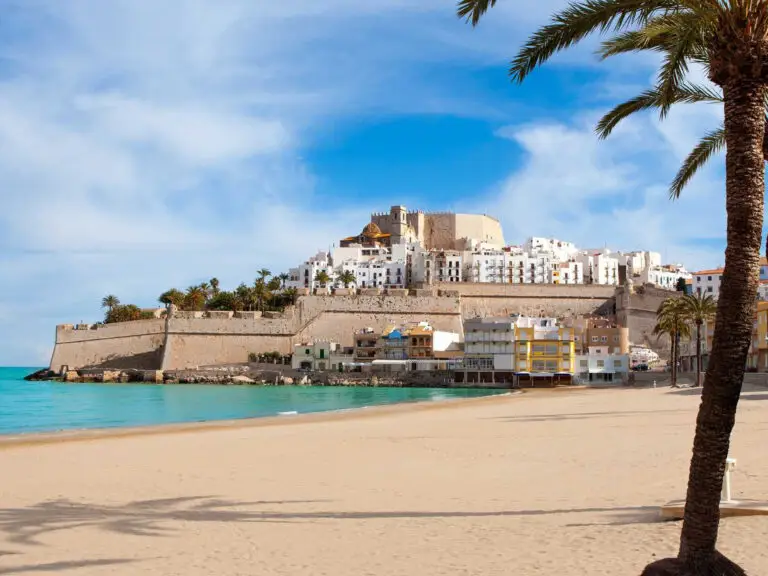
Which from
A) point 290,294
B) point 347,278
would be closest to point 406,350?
point 290,294

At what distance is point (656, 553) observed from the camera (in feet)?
19.9

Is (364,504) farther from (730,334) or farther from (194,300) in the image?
(194,300)

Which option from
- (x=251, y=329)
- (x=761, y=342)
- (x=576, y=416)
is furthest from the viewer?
(x=251, y=329)

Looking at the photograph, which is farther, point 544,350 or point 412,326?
point 412,326

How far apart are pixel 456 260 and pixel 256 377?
35687mm

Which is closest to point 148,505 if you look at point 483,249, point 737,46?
point 737,46

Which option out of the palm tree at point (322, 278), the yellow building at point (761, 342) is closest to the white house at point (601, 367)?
the yellow building at point (761, 342)

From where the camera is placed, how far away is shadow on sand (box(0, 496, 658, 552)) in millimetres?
7465

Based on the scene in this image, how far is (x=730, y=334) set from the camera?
4.99 meters

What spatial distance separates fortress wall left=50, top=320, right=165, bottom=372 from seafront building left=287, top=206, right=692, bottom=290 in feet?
62.2

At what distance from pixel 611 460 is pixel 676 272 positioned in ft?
330

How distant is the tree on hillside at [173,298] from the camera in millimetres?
86938

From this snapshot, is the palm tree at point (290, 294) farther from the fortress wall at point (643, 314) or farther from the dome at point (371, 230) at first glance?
the fortress wall at point (643, 314)

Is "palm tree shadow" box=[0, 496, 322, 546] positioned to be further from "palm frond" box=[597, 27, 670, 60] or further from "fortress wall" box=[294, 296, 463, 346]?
"fortress wall" box=[294, 296, 463, 346]
